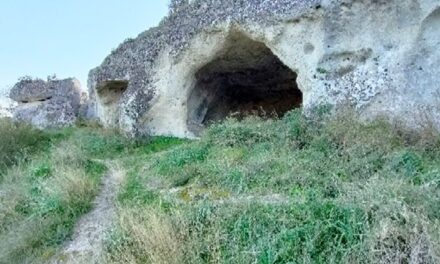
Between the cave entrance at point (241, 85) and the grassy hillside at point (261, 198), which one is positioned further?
the cave entrance at point (241, 85)

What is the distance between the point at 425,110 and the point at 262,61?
5827 mm

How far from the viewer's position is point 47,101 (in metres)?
20.5

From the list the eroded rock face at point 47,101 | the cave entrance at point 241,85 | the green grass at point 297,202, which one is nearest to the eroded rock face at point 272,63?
the cave entrance at point 241,85

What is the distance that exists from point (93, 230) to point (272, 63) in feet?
29.0

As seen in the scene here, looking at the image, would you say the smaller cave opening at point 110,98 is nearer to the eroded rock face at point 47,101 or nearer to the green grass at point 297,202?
the eroded rock face at point 47,101

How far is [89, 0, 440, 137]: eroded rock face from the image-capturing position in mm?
9977

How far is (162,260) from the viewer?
5.06 meters

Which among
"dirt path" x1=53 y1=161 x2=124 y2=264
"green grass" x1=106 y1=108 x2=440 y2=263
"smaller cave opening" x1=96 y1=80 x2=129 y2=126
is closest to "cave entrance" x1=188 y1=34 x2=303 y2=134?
"smaller cave opening" x1=96 y1=80 x2=129 y2=126

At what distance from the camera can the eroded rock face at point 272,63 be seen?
9.98 metres

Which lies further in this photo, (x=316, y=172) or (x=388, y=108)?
(x=388, y=108)

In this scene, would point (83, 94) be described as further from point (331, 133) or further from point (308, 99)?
point (331, 133)

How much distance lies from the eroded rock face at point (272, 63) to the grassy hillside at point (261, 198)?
1019 mm

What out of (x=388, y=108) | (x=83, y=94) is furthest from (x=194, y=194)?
(x=83, y=94)

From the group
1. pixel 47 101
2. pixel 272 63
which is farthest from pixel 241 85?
pixel 47 101
